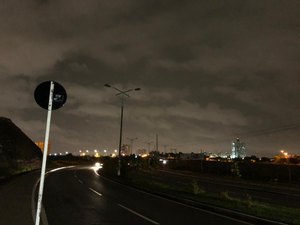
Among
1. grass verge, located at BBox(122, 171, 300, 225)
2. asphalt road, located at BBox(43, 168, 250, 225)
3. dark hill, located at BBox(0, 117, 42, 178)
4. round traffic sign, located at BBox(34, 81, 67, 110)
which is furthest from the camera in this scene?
dark hill, located at BBox(0, 117, 42, 178)

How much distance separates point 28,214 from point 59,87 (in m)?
7.18

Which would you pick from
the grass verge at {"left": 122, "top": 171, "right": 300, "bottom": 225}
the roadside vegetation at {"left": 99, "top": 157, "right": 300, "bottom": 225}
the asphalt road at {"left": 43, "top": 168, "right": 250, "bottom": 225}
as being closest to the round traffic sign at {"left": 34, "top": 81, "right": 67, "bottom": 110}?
the asphalt road at {"left": 43, "top": 168, "right": 250, "bottom": 225}

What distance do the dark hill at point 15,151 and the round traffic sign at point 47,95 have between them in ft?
99.3

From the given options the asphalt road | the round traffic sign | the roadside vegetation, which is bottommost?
the asphalt road

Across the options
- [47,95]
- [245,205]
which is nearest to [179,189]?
[245,205]

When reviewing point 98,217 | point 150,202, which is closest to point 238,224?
point 98,217

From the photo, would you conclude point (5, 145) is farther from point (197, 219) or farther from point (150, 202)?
point (197, 219)

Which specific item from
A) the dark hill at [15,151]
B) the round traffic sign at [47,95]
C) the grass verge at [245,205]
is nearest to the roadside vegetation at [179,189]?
the grass verge at [245,205]

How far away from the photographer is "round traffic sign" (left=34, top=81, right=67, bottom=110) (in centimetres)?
706

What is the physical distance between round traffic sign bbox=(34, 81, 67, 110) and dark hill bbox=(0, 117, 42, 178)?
30279mm

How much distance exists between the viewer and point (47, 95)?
7.10m

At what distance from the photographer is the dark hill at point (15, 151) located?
134 ft

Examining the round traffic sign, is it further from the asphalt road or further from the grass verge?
the grass verge

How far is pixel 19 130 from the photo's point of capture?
56188 millimetres
